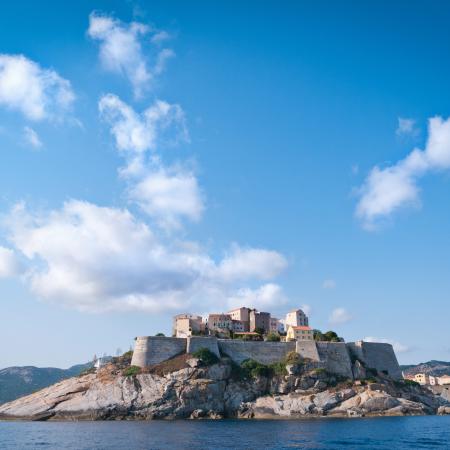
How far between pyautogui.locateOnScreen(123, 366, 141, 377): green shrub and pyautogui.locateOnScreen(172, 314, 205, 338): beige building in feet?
57.9

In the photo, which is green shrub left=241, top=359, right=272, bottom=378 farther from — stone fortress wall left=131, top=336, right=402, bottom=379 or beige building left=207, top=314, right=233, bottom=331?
beige building left=207, top=314, right=233, bottom=331

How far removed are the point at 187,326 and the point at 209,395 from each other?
22911 mm

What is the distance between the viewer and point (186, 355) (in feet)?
285

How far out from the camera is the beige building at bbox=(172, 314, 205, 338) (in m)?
101

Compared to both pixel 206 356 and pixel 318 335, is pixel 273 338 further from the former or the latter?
pixel 206 356

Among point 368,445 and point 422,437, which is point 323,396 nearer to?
point 422,437

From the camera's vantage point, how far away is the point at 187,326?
101750 millimetres

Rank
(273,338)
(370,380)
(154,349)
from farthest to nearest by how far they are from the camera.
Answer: (273,338) → (370,380) → (154,349)

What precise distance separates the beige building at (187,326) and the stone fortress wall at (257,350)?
10709mm

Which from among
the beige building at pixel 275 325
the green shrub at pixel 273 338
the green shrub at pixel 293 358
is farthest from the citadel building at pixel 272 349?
the beige building at pixel 275 325

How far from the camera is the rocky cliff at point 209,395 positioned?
258ft

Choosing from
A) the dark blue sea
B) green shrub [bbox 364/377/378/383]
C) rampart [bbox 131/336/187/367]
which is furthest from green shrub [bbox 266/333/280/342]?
the dark blue sea

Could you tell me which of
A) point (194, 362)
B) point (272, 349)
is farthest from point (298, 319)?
point (194, 362)

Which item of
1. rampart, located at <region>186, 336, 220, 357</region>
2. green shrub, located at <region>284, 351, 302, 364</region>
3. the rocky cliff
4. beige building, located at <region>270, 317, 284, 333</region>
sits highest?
beige building, located at <region>270, 317, 284, 333</region>
